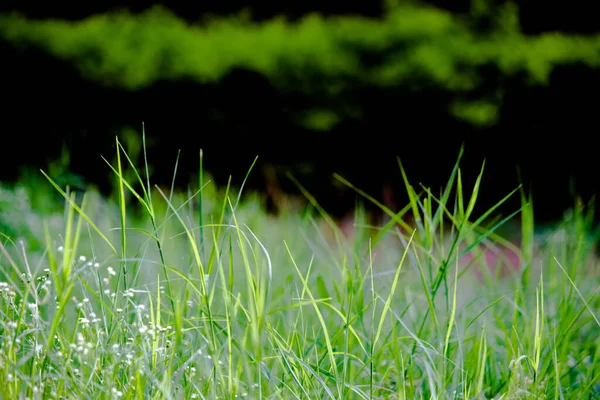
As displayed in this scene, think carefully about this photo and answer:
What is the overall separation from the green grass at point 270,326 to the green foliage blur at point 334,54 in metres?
2.19

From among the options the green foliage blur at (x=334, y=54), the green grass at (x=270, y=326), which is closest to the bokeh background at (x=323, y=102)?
the green foliage blur at (x=334, y=54)

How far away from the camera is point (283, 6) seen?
7.04m

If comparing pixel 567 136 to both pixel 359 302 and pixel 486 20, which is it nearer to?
pixel 486 20

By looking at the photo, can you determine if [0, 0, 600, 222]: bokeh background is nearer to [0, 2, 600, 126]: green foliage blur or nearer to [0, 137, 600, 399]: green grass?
[0, 2, 600, 126]: green foliage blur

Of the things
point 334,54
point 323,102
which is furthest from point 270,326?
point 334,54

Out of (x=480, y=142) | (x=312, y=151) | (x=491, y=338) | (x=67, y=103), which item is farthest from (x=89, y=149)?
(x=491, y=338)

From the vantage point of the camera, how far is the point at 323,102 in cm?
554

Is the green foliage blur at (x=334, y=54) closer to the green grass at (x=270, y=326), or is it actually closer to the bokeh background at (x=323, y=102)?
the bokeh background at (x=323, y=102)

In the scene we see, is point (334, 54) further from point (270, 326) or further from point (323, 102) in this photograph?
point (270, 326)

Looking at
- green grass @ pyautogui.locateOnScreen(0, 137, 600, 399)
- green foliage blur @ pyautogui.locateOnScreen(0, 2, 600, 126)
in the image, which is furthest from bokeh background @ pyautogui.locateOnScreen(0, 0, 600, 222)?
green grass @ pyautogui.locateOnScreen(0, 137, 600, 399)

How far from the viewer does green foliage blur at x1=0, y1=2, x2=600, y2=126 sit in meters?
5.40

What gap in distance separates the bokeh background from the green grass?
2020mm

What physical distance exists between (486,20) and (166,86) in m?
3.00

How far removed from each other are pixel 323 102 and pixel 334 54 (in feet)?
1.44
